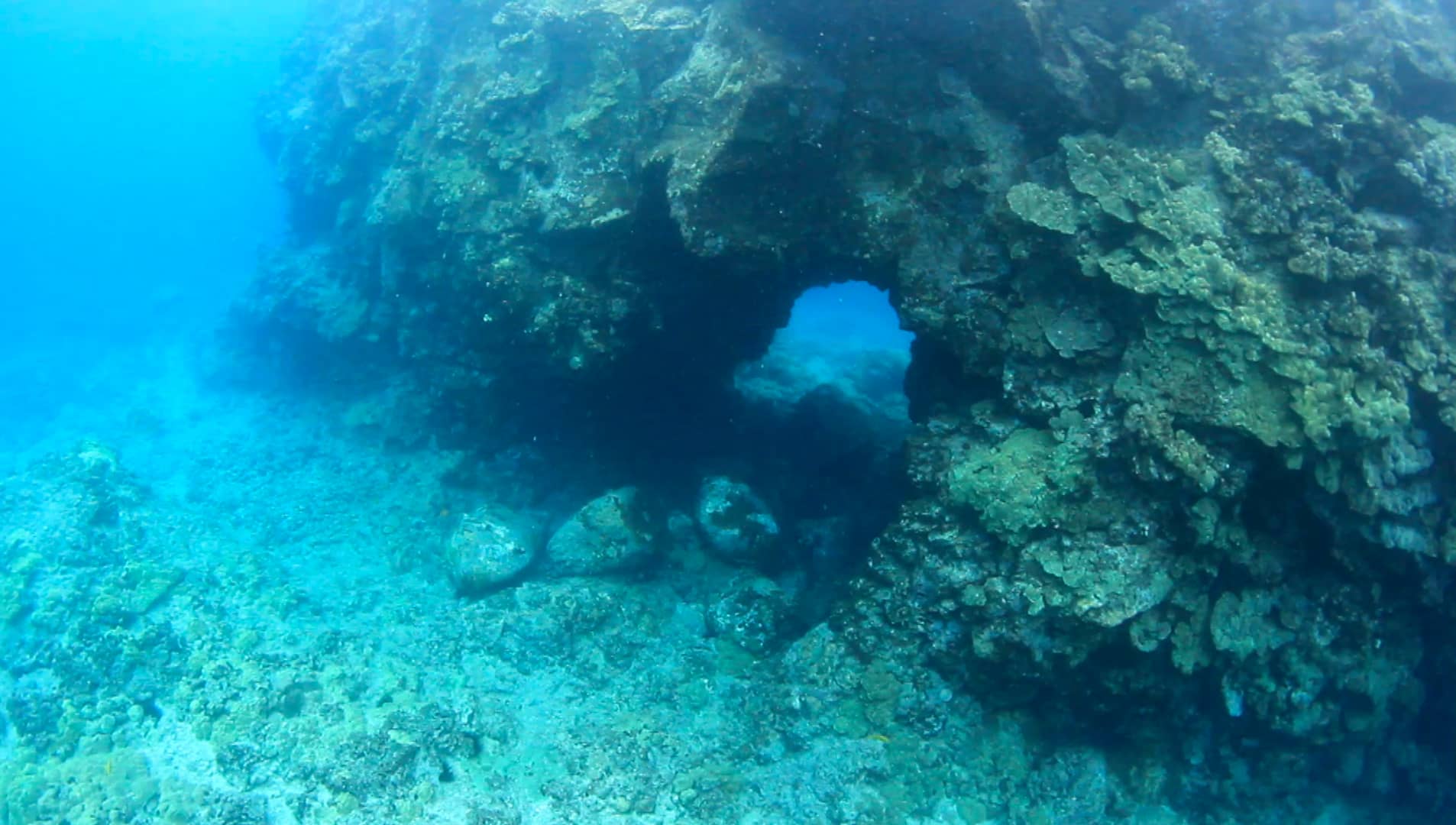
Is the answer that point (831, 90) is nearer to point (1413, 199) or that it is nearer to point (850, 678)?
point (1413, 199)

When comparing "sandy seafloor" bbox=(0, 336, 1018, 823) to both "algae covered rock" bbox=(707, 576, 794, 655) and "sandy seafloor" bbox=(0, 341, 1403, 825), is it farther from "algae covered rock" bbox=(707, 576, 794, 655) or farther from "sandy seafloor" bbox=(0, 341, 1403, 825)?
"algae covered rock" bbox=(707, 576, 794, 655)

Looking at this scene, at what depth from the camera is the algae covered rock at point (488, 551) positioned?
10.2 meters

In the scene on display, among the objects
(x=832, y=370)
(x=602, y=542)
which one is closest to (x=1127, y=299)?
(x=602, y=542)

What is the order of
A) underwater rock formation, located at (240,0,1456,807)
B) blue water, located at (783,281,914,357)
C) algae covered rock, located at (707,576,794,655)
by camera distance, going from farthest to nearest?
blue water, located at (783,281,914,357) < algae covered rock, located at (707,576,794,655) < underwater rock formation, located at (240,0,1456,807)

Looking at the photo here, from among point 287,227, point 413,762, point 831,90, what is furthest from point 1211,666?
point 287,227

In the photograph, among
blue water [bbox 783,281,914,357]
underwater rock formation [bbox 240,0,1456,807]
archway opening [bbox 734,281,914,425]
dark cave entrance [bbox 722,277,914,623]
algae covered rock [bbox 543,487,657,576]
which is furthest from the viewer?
blue water [bbox 783,281,914,357]

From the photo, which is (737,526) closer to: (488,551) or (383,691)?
(488,551)

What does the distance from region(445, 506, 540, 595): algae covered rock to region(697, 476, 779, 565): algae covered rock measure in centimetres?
253

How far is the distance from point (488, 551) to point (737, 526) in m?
3.49

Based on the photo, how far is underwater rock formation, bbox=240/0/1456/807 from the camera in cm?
623

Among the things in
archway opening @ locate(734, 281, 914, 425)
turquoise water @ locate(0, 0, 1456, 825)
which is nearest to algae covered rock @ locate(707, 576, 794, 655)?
turquoise water @ locate(0, 0, 1456, 825)

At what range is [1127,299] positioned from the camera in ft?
21.8

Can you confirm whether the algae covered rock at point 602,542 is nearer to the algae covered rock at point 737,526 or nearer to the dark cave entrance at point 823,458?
the algae covered rock at point 737,526

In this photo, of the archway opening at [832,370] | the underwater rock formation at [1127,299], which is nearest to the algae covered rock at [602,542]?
the underwater rock formation at [1127,299]
